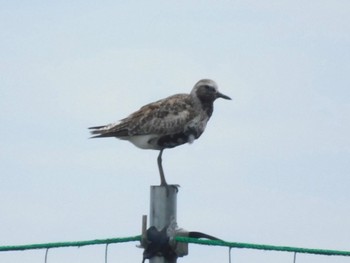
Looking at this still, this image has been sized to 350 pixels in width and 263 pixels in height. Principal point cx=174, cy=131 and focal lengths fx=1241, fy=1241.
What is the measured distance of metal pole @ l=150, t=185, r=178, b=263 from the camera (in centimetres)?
879

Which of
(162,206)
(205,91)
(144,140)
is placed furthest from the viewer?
(205,91)

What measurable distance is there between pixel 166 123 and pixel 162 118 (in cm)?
16

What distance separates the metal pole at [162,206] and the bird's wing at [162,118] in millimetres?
6273

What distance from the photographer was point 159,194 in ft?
28.8

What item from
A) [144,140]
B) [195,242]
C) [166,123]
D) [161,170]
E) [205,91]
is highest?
[205,91]

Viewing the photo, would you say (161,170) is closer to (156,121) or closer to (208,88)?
(156,121)

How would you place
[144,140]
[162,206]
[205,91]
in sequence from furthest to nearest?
[205,91]
[144,140]
[162,206]

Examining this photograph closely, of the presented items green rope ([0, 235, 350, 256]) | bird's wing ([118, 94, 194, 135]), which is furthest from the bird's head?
green rope ([0, 235, 350, 256])

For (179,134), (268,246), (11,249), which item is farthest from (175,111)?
(268,246)

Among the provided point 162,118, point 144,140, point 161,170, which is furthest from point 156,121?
point 161,170

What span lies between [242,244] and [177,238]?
55cm

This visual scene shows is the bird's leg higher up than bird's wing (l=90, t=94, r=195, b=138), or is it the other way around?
bird's wing (l=90, t=94, r=195, b=138)

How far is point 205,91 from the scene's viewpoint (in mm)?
15859

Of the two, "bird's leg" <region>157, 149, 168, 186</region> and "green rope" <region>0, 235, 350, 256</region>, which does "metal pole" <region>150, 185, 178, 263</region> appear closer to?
"green rope" <region>0, 235, 350, 256</region>
